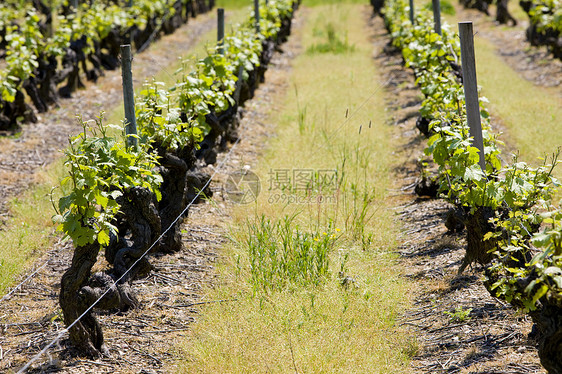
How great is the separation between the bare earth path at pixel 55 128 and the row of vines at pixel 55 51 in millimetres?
236

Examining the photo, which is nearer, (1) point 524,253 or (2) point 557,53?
(1) point 524,253

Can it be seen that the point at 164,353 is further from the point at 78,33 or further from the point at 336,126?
the point at 78,33

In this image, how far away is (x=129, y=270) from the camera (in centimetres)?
454

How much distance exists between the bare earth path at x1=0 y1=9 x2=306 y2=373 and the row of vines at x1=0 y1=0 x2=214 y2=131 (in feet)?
14.1

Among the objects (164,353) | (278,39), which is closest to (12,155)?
(164,353)

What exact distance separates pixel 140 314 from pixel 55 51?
7026 mm

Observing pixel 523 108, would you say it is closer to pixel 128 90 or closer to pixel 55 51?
pixel 128 90

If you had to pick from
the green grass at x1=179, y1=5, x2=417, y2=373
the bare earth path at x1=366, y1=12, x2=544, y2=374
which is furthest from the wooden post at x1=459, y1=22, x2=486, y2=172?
the green grass at x1=179, y1=5, x2=417, y2=373

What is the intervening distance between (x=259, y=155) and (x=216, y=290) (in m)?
3.64

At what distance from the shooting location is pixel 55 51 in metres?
10.1

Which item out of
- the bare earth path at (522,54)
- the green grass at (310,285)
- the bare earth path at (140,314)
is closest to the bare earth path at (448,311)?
the green grass at (310,285)

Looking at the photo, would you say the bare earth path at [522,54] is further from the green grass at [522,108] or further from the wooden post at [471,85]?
the wooden post at [471,85]

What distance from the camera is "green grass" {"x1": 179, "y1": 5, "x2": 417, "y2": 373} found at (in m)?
3.83

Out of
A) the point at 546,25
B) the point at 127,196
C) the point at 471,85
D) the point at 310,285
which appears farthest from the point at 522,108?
the point at 127,196
